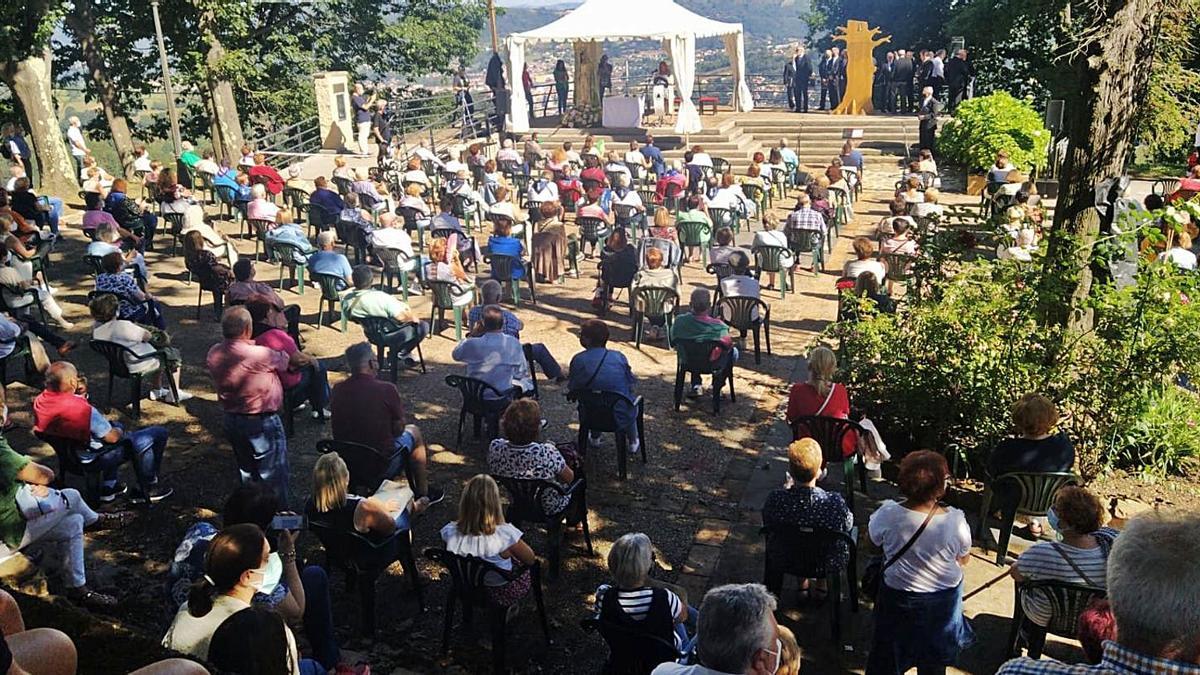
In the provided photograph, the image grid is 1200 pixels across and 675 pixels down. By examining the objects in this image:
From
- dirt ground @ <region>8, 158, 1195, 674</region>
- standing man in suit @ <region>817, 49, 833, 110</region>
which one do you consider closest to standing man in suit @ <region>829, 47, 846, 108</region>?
standing man in suit @ <region>817, 49, 833, 110</region>

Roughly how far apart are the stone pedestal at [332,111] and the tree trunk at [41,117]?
5908mm

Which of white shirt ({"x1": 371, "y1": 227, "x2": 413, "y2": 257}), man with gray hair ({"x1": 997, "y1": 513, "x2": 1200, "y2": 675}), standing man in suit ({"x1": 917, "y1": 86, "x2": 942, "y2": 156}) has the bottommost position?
white shirt ({"x1": 371, "y1": 227, "x2": 413, "y2": 257})

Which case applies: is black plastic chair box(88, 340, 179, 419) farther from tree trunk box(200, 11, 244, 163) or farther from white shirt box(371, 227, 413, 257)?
tree trunk box(200, 11, 244, 163)

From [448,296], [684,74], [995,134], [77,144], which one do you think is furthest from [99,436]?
[684,74]

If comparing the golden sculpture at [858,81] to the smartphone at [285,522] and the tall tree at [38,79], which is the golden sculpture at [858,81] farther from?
the smartphone at [285,522]

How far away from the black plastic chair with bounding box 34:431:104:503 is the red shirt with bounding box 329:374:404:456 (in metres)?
1.64

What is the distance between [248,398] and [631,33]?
60.8 feet

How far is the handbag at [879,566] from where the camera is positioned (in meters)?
4.71

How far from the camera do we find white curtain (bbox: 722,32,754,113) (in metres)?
27.0

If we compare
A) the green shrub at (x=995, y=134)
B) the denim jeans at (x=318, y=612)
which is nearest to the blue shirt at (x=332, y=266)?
the denim jeans at (x=318, y=612)

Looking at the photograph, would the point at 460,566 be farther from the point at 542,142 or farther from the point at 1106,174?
the point at 542,142

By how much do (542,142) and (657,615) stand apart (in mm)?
22701

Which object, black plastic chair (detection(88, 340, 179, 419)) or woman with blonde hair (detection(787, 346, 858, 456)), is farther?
black plastic chair (detection(88, 340, 179, 419))

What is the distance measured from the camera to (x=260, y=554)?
13.5 feet
